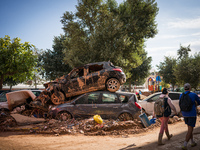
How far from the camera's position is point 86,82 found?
28.6ft

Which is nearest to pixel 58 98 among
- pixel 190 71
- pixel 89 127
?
pixel 89 127

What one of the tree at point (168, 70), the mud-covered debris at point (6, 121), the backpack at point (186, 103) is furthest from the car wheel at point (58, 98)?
the tree at point (168, 70)

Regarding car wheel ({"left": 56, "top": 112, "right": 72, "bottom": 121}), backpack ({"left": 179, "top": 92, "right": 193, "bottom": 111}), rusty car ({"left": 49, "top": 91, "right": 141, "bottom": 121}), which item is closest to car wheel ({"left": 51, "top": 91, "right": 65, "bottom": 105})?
rusty car ({"left": 49, "top": 91, "right": 141, "bottom": 121})

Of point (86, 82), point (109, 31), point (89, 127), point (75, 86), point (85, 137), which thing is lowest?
point (85, 137)

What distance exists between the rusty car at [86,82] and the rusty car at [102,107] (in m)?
0.66

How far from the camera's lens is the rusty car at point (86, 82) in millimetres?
8578

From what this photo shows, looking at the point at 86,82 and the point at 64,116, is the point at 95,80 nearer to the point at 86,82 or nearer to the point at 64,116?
the point at 86,82

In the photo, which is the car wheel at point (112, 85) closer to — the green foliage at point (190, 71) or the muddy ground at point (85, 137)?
the muddy ground at point (85, 137)

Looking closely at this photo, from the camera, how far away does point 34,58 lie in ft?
48.1

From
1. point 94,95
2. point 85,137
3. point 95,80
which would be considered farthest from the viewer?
point 95,80

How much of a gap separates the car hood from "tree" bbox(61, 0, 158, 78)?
26.5ft

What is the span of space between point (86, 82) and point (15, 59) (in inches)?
311

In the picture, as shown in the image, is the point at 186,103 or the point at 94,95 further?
the point at 94,95

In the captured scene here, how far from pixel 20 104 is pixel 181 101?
817 centimetres
